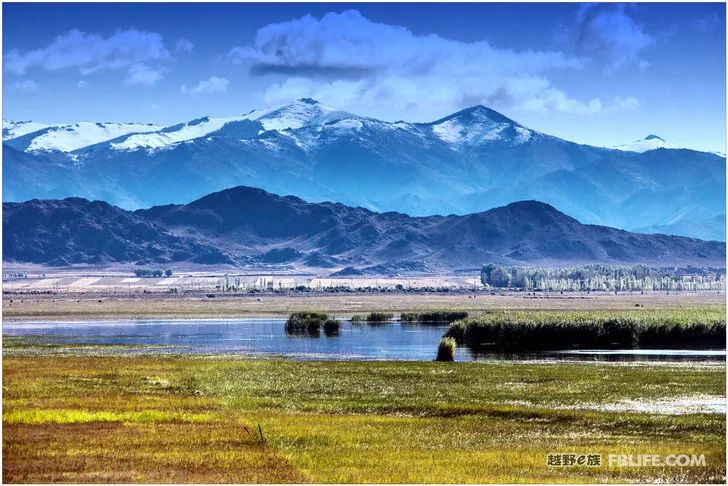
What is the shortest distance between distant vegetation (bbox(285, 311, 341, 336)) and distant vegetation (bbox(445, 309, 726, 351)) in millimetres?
28977

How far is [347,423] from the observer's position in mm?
47656

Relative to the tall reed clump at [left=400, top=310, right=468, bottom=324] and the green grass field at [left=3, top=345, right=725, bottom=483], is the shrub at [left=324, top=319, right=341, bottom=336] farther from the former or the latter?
the green grass field at [left=3, top=345, right=725, bottom=483]

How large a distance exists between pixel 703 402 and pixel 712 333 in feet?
142

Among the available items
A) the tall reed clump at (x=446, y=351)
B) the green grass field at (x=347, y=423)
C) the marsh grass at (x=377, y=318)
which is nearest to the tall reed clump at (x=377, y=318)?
the marsh grass at (x=377, y=318)

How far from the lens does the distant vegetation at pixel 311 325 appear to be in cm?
12712

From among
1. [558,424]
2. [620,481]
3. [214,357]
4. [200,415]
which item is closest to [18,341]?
[214,357]

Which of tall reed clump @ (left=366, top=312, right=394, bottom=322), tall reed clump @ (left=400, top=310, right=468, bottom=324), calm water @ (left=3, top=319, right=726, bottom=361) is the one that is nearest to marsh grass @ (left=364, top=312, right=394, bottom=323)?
tall reed clump @ (left=366, top=312, right=394, bottom=322)

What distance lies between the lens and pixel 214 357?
85.1m

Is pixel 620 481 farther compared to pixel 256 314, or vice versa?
pixel 256 314

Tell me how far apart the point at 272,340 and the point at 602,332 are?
31.7m

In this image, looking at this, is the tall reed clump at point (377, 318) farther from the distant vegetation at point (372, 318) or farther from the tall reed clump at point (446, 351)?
the tall reed clump at point (446, 351)

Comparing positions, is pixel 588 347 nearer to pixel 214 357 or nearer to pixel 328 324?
pixel 214 357

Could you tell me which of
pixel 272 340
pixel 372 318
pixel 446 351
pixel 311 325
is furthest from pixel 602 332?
pixel 372 318

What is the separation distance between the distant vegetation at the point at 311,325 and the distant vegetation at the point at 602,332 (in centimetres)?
2898
